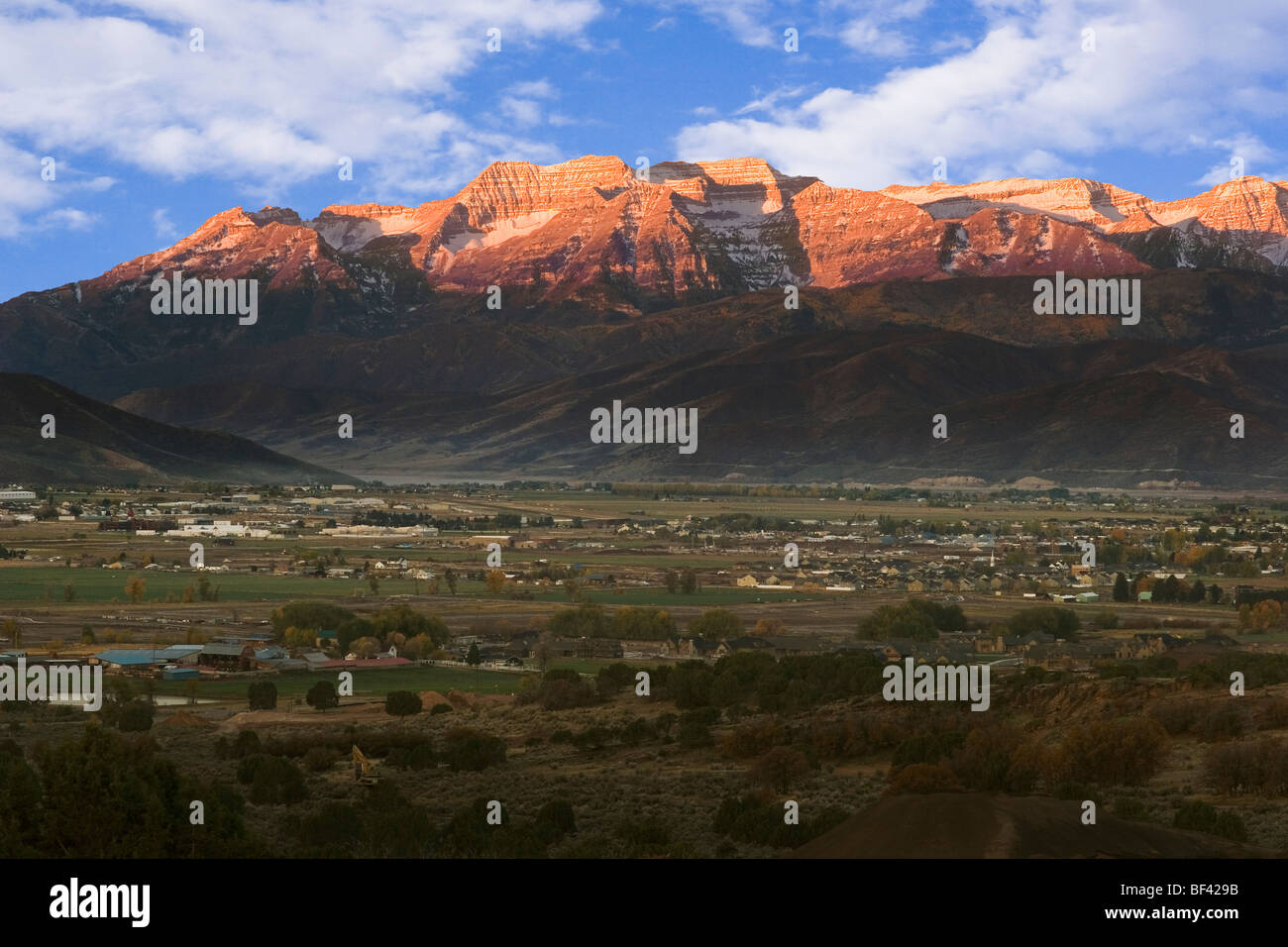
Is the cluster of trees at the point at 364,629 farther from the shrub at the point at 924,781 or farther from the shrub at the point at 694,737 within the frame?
the shrub at the point at 924,781

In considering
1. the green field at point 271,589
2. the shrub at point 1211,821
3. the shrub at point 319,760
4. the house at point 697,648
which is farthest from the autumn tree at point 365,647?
the shrub at point 1211,821

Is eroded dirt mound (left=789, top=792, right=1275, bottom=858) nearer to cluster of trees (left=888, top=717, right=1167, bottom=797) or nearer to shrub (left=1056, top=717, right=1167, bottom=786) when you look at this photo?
cluster of trees (left=888, top=717, right=1167, bottom=797)

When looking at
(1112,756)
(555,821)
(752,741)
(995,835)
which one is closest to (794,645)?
(752,741)

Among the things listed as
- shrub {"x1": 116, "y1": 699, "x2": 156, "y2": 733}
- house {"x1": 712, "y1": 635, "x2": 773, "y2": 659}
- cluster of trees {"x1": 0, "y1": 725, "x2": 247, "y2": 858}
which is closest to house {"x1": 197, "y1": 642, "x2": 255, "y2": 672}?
shrub {"x1": 116, "y1": 699, "x2": 156, "y2": 733}

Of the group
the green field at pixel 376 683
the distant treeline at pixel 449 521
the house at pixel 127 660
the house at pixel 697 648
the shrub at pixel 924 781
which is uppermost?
the distant treeline at pixel 449 521

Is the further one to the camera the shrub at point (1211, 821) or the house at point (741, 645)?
the house at point (741, 645)

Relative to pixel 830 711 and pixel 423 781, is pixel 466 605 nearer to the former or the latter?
pixel 830 711
